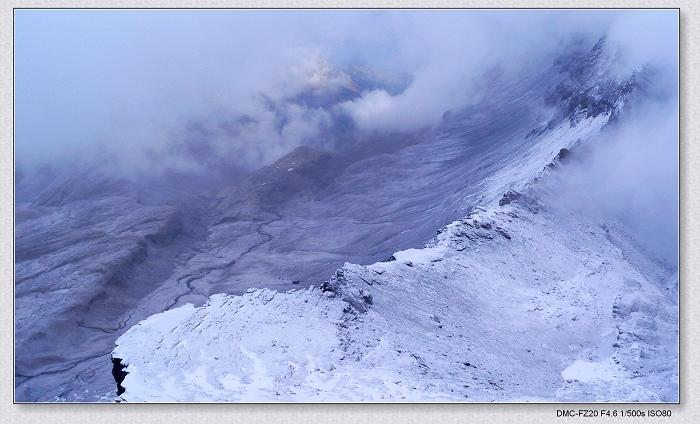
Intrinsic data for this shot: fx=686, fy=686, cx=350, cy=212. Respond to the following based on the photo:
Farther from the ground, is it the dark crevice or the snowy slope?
the snowy slope

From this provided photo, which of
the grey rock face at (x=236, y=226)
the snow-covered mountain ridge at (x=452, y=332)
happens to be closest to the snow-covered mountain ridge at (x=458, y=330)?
the snow-covered mountain ridge at (x=452, y=332)

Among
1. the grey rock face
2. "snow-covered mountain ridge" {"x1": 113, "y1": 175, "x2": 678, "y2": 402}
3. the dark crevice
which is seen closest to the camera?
"snow-covered mountain ridge" {"x1": 113, "y1": 175, "x2": 678, "y2": 402}

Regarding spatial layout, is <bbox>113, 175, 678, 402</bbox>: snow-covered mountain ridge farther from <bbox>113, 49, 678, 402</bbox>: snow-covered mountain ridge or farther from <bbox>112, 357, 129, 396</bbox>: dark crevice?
<bbox>112, 357, 129, 396</bbox>: dark crevice

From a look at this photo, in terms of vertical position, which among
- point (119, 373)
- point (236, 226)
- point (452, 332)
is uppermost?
point (236, 226)

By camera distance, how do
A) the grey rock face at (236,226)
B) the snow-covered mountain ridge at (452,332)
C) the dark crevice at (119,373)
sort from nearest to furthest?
the snow-covered mountain ridge at (452,332)
the dark crevice at (119,373)
the grey rock face at (236,226)

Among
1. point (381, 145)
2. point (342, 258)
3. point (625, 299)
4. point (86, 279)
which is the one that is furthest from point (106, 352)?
point (381, 145)

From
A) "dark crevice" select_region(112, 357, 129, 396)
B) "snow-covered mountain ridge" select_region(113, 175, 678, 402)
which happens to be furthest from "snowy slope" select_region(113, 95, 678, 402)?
"dark crevice" select_region(112, 357, 129, 396)

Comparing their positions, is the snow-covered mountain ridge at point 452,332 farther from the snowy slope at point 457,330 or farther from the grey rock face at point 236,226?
the grey rock face at point 236,226

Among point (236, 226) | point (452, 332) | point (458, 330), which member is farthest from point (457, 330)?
point (236, 226)

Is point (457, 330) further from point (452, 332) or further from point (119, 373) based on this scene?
point (119, 373)

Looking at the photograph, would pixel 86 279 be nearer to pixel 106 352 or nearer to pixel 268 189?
pixel 106 352

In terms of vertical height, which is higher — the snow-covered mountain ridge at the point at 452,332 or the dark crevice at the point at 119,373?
the snow-covered mountain ridge at the point at 452,332
